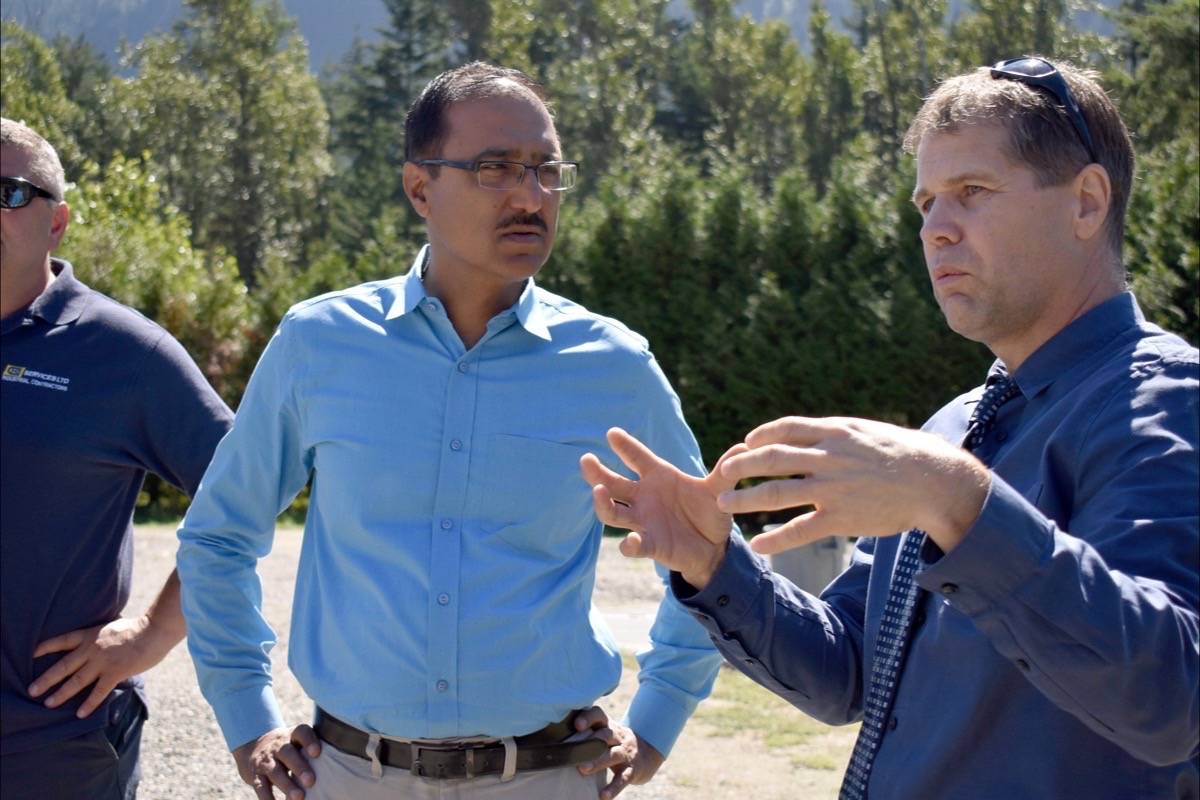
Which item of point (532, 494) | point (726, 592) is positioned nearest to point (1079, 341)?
point (726, 592)

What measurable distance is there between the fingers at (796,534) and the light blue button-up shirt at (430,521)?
118cm

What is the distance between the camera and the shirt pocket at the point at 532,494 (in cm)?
284

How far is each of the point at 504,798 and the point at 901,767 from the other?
1.04 metres

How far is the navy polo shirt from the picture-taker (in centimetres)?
318

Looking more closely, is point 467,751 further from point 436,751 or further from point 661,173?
point 661,173

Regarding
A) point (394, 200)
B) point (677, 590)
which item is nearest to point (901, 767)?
point (677, 590)

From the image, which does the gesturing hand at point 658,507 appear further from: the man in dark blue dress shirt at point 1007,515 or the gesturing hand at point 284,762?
the gesturing hand at point 284,762

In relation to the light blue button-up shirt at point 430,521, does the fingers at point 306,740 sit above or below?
below

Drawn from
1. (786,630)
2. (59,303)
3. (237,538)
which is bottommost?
(237,538)

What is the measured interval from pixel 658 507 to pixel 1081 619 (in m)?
0.64

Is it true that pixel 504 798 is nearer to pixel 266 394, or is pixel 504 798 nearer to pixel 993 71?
pixel 266 394

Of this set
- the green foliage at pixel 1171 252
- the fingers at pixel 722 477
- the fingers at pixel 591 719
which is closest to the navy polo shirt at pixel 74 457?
the fingers at pixel 591 719

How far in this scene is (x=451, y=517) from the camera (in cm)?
283

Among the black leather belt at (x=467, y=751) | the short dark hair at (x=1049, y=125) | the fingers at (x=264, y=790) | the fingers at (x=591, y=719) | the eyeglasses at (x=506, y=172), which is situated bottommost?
the fingers at (x=264, y=790)
